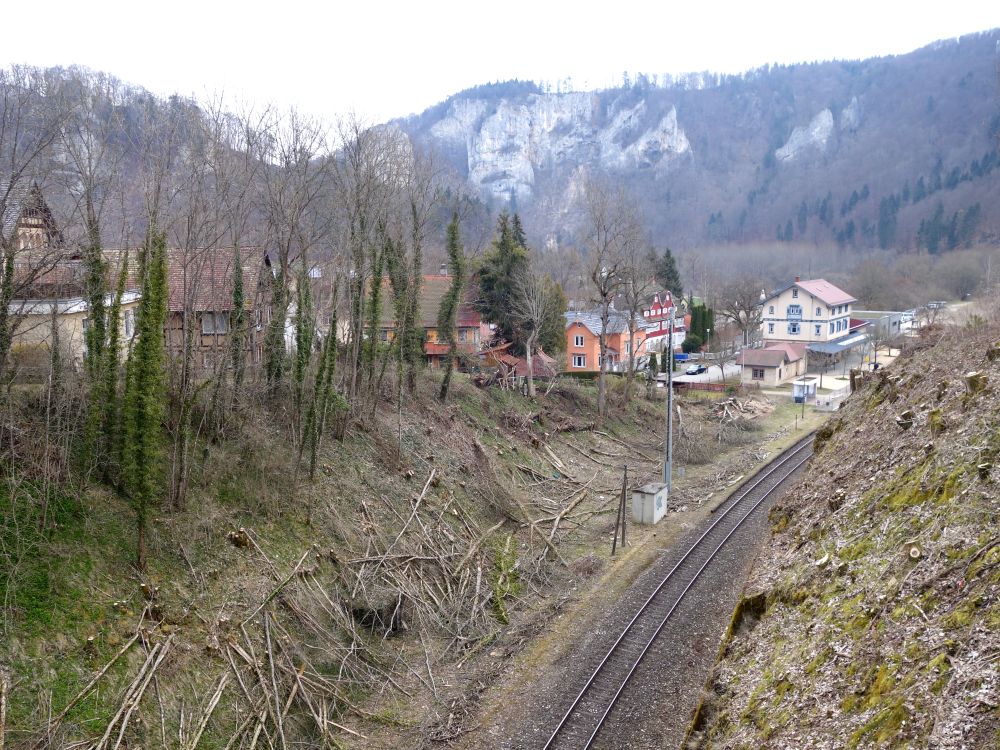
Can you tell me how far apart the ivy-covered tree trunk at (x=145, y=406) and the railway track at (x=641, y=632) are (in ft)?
28.6

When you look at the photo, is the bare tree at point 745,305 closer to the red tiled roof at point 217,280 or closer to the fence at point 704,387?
the fence at point 704,387

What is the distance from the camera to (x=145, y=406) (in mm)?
14008

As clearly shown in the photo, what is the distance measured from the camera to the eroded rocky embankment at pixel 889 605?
7.49 metres

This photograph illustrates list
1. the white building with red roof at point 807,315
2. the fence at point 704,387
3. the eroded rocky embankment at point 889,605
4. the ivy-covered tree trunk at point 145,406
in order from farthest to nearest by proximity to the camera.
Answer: the white building with red roof at point 807,315, the fence at point 704,387, the ivy-covered tree trunk at point 145,406, the eroded rocky embankment at point 889,605

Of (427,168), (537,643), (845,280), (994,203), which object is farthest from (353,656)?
(994,203)

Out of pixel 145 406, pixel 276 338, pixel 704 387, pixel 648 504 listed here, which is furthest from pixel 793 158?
pixel 145 406

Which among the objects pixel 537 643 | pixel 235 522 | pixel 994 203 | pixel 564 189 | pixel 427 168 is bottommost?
pixel 537 643

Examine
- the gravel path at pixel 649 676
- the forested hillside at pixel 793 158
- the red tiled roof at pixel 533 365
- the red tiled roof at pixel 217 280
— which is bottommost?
the gravel path at pixel 649 676

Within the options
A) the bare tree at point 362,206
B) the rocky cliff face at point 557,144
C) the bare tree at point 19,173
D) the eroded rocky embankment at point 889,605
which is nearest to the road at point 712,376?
the bare tree at point 362,206

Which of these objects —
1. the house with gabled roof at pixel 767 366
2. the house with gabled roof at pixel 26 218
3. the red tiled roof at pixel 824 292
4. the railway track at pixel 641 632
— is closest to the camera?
the railway track at pixel 641 632

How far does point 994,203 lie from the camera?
115 m

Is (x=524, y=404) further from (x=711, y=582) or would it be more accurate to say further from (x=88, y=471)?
(x=88, y=471)

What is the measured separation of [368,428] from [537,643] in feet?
32.3

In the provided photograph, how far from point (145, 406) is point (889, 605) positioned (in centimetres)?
1306
